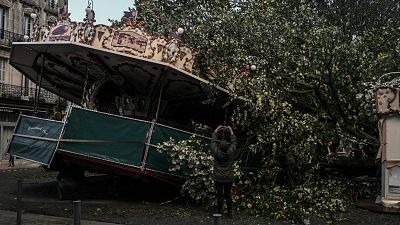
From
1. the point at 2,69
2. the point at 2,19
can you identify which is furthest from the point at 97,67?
the point at 2,19

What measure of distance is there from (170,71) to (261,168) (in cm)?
335

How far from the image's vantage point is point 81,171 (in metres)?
13.9

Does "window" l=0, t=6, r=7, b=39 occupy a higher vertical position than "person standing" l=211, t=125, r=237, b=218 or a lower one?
higher

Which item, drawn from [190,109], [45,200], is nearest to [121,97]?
[190,109]

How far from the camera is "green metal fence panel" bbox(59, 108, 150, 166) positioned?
1232 cm

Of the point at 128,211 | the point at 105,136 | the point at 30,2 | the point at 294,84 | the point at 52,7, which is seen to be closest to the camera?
the point at 128,211

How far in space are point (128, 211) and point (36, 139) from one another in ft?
10.6

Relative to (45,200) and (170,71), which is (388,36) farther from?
(45,200)

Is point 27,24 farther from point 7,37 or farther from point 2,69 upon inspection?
point 2,69

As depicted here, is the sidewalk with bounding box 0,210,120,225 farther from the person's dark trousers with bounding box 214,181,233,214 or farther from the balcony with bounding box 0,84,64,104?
the balcony with bounding box 0,84,64,104

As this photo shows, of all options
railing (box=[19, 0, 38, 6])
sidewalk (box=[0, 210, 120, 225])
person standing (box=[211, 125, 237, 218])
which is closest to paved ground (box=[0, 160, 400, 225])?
sidewalk (box=[0, 210, 120, 225])

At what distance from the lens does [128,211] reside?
36.7ft

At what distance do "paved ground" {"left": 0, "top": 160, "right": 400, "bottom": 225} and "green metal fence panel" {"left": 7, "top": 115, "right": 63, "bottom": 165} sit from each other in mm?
1136

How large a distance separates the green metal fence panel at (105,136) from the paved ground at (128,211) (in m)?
1.20
